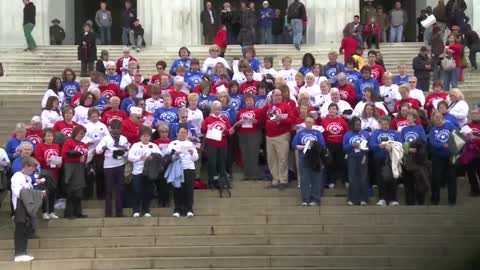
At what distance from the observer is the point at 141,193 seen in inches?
590

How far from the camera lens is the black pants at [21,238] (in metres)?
13.6

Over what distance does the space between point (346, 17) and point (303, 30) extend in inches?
65.9

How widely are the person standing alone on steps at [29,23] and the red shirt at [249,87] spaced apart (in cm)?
1238

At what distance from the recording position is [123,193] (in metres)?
15.3

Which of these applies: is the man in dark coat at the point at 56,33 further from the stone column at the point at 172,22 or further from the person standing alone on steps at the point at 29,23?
the stone column at the point at 172,22

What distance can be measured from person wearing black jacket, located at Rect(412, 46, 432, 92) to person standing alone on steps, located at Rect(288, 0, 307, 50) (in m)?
6.53

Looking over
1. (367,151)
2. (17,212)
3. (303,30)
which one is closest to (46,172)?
(17,212)

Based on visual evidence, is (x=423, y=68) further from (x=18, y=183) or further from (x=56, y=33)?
(x=56, y=33)

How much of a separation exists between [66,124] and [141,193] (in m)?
1.99

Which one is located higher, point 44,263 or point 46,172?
point 46,172

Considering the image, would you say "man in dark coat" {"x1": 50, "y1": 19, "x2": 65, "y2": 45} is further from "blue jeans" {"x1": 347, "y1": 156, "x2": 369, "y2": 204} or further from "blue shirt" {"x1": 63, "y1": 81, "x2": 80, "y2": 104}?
"blue jeans" {"x1": 347, "y1": 156, "x2": 369, "y2": 204}

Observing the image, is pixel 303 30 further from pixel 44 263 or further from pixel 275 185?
pixel 44 263

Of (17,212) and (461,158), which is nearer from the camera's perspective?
(17,212)

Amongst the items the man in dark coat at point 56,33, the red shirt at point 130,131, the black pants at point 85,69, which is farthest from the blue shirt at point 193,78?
the man in dark coat at point 56,33
